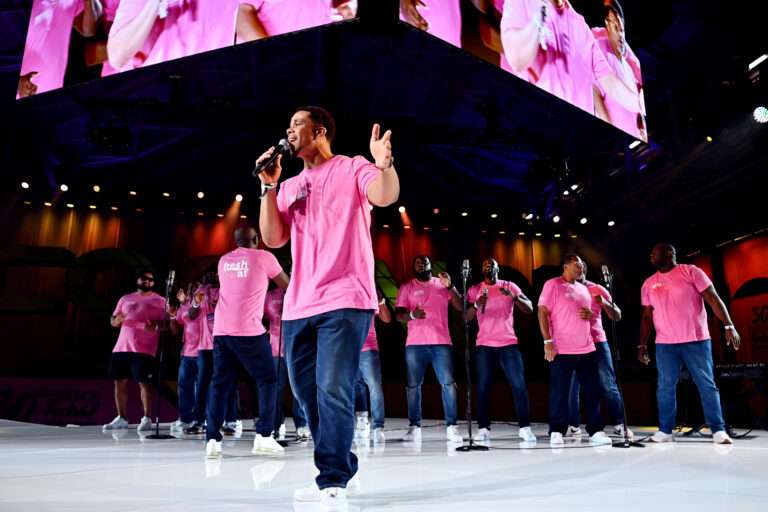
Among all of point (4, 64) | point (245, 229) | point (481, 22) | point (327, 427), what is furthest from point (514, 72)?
point (4, 64)

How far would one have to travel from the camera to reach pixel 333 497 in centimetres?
231

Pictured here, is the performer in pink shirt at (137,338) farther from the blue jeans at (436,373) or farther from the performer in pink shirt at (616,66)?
the performer in pink shirt at (616,66)

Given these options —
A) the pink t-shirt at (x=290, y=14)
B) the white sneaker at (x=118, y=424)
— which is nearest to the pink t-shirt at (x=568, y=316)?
the pink t-shirt at (x=290, y=14)

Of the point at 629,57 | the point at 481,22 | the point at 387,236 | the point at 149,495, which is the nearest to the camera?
the point at 149,495

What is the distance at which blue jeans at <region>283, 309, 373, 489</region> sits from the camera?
238cm

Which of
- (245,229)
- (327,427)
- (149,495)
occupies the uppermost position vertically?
(245,229)

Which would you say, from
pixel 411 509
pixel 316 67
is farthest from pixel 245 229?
pixel 316 67

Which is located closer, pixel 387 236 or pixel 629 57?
pixel 629 57

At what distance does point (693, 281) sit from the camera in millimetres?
5621

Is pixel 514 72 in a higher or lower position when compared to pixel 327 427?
higher

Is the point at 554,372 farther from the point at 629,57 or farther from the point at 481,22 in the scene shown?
the point at 629,57

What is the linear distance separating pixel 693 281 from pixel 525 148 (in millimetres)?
6080

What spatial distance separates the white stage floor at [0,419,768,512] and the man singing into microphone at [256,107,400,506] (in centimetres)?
31

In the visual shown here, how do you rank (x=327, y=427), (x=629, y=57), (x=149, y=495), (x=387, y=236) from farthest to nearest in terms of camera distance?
(x=387, y=236) < (x=629, y=57) < (x=149, y=495) < (x=327, y=427)
